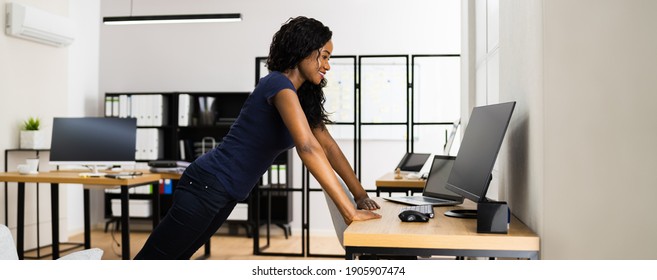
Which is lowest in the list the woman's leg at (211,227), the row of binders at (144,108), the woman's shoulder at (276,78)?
the woman's leg at (211,227)

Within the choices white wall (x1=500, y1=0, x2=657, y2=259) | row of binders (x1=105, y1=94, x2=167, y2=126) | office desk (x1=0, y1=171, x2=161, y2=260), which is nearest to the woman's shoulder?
white wall (x1=500, y1=0, x2=657, y2=259)

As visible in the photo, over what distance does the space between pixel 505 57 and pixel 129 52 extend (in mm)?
5661

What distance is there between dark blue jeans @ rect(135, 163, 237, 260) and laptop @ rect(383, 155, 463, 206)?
32.5 inches

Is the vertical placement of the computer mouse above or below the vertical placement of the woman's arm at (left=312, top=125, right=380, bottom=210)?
below

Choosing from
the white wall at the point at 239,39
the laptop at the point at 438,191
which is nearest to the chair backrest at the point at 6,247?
the laptop at the point at 438,191

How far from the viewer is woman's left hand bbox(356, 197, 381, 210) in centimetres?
225

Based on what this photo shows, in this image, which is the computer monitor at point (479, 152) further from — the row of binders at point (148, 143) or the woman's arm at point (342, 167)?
the row of binders at point (148, 143)

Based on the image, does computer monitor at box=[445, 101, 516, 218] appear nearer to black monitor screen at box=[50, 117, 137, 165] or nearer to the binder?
black monitor screen at box=[50, 117, 137, 165]

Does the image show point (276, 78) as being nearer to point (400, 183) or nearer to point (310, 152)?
point (310, 152)

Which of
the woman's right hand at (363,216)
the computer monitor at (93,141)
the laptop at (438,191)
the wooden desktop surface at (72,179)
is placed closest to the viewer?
the woman's right hand at (363,216)

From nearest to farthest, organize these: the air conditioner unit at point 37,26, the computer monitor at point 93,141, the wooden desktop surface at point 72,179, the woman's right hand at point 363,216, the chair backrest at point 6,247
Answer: the chair backrest at point 6,247 < the woman's right hand at point 363,216 < the wooden desktop surface at point 72,179 < the computer monitor at point 93,141 < the air conditioner unit at point 37,26

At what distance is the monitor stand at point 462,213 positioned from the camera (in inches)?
82.2

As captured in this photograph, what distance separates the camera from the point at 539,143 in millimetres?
1702

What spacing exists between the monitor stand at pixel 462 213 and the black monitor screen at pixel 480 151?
0.08 metres
